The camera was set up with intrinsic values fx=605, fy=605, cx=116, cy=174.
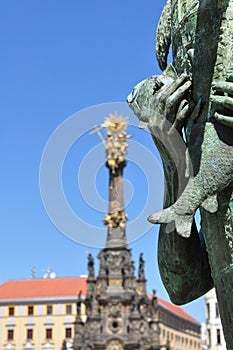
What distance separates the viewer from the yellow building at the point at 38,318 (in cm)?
5359

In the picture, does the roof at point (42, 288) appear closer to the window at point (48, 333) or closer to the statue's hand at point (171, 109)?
the window at point (48, 333)

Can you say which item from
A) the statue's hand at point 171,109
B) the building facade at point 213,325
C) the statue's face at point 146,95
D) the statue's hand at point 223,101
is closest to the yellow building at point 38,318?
the building facade at point 213,325

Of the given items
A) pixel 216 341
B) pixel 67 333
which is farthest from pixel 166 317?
pixel 216 341

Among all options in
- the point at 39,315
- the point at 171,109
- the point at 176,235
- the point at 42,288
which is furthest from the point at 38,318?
the point at 171,109

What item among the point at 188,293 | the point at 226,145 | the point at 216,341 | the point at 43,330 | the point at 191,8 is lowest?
the point at 188,293

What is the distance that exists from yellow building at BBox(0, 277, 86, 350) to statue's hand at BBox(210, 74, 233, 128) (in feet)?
171

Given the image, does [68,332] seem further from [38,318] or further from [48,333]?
[38,318]

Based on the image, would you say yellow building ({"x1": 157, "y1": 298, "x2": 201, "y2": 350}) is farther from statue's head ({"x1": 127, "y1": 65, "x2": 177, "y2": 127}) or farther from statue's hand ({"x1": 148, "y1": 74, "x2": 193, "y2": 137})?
statue's hand ({"x1": 148, "y1": 74, "x2": 193, "y2": 137})

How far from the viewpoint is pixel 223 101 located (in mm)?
2422

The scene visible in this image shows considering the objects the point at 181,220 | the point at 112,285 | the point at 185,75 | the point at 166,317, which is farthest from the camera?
the point at 166,317

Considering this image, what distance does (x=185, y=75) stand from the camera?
261 centimetres

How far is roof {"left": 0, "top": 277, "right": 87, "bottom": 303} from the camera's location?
54.6 m

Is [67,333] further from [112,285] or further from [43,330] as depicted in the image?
[112,285]

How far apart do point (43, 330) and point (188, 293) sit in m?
53.1
